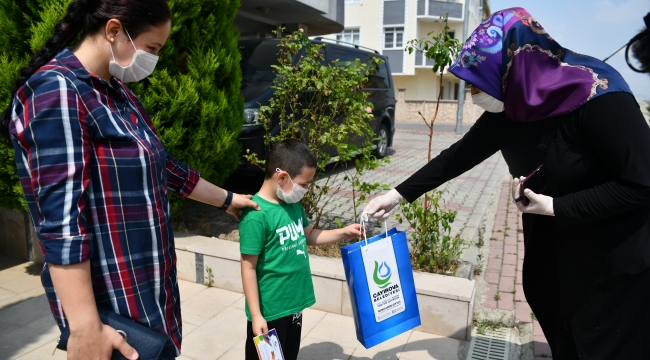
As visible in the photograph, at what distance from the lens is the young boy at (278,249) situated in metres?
2.08

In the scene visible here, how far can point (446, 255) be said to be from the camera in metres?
3.67

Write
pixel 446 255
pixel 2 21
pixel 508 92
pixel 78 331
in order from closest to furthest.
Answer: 1. pixel 78 331
2. pixel 508 92
3. pixel 2 21
4. pixel 446 255

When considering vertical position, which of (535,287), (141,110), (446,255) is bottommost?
(446,255)

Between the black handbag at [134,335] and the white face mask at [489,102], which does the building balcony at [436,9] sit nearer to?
the white face mask at [489,102]

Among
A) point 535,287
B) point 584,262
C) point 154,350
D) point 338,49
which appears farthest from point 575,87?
point 338,49

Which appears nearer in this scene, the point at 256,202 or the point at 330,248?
the point at 256,202

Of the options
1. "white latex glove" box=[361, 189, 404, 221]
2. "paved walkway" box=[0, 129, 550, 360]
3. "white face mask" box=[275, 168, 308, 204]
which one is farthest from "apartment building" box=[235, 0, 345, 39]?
"white face mask" box=[275, 168, 308, 204]

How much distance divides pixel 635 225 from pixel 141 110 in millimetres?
1890

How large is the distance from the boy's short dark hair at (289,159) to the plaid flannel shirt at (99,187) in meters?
0.65

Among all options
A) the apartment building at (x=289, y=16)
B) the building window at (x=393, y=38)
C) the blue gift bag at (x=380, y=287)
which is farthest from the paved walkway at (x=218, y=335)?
the building window at (x=393, y=38)

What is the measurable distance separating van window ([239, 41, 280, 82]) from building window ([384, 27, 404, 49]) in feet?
87.6

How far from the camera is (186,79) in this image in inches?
155

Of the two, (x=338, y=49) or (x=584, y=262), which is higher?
(x=338, y=49)

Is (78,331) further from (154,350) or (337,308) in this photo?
(337,308)
